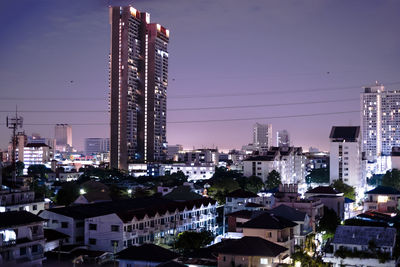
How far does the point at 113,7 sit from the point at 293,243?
4080cm

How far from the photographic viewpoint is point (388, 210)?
27.0m

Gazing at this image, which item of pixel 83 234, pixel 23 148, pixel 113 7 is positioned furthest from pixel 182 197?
pixel 23 148

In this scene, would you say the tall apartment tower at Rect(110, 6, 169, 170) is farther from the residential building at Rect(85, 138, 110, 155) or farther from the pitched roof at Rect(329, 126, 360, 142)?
the residential building at Rect(85, 138, 110, 155)

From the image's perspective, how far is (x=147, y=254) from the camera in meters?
12.6

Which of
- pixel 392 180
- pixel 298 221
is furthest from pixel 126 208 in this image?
pixel 392 180

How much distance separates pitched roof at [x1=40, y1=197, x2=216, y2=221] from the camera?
1686 centimetres

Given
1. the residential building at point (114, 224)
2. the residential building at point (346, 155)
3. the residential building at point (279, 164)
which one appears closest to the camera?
the residential building at point (114, 224)

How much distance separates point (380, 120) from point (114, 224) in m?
61.8

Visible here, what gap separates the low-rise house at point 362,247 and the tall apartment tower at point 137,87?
4013 centimetres

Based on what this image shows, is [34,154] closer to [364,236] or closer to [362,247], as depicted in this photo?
[364,236]

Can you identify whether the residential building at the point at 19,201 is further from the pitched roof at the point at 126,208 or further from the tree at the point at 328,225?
the tree at the point at 328,225

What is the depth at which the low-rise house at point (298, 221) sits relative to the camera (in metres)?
16.5

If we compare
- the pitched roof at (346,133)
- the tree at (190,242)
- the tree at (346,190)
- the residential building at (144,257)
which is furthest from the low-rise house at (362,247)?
the pitched roof at (346,133)

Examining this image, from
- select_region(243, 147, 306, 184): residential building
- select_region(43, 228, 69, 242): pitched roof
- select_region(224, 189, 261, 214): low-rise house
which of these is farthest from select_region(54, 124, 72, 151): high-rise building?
select_region(43, 228, 69, 242): pitched roof
